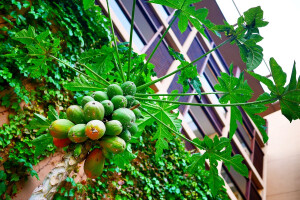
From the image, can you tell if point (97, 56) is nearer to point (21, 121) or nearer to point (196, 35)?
point (21, 121)

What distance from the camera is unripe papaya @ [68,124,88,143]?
0.90 meters

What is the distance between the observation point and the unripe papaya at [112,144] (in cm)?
96

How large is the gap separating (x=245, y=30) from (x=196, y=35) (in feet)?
19.7

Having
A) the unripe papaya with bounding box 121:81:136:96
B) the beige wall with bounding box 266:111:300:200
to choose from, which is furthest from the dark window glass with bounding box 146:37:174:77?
the beige wall with bounding box 266:111:300:200

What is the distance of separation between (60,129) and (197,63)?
6.24 metres

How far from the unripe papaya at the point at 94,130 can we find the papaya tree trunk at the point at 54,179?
0.27 ft

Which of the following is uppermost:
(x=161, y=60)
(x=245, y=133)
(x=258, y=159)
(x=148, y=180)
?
(x=161, y=60)

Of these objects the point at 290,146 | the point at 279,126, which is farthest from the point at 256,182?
the point at 279,126

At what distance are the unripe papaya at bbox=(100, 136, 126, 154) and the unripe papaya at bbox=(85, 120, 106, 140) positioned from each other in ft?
Answer: 0.21

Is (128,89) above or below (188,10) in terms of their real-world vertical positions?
below

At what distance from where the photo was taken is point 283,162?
8898mm

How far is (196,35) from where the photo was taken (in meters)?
7.37

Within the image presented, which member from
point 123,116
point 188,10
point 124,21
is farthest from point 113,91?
point 124,21

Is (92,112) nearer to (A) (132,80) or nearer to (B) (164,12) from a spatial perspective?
(A) (132,80)
